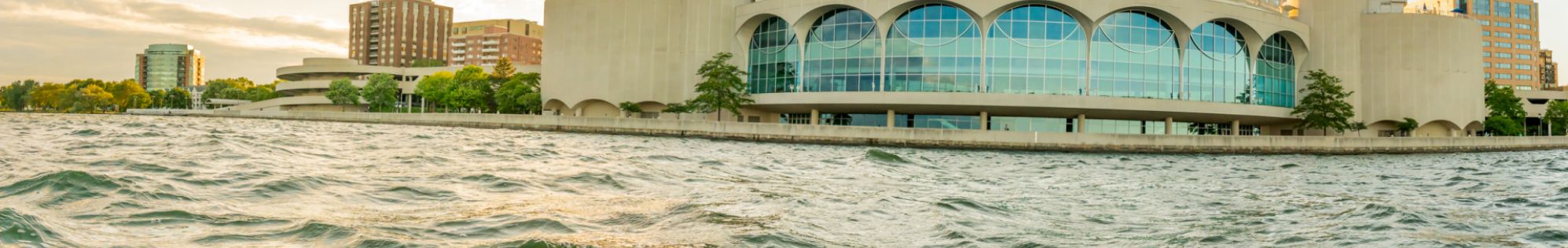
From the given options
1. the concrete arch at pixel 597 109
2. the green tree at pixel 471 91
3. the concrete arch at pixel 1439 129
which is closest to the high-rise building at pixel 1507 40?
the concrete arch at pixel 1439 129

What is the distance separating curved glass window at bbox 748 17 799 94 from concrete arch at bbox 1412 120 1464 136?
5110 centimetres

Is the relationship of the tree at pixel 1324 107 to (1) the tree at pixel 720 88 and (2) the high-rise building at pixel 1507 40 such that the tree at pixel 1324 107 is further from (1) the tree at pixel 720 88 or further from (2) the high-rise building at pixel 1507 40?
(2) the high-rise building at pixel 1507 40

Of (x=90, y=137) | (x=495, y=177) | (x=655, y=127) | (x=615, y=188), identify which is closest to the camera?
(x=615, y=188)

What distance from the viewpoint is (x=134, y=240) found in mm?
9117

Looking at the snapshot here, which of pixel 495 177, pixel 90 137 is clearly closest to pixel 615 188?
pixel 495 177

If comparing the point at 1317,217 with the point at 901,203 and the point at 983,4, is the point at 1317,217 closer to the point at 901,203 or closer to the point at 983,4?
the point at 901,203

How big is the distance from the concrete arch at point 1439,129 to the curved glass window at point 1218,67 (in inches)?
834

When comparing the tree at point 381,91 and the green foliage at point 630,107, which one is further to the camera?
the tree at point 381,91

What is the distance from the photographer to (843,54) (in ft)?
230

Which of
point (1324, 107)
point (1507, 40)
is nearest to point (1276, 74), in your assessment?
point (1324, 107)

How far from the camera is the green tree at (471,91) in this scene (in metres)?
104

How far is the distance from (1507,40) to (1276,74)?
120419 millimetres

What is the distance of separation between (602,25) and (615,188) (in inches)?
2581

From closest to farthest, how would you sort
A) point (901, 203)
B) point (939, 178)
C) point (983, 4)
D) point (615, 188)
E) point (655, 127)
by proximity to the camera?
point (901, 203), point (615, 188), point (939, 178), point (655, 127), point (983, 4)
